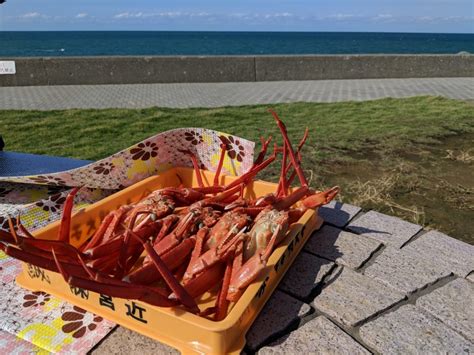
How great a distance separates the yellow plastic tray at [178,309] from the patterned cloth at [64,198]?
0.20 ft

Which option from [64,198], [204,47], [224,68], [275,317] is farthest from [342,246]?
[204,47]

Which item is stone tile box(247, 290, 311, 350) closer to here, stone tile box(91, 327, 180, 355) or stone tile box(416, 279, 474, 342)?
stone tile box(91, 327, 180, 355)

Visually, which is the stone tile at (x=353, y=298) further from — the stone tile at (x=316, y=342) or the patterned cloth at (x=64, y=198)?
the patterned cloth at (x=64, y=198)

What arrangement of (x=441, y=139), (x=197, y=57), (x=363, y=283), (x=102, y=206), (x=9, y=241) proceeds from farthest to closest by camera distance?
(x=197, y=57) → (x=441, y=139) → (x=102, y=206) → (x=363, y=283) → (x=9, y=241)

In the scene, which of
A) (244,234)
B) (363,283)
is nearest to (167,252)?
(244,234)

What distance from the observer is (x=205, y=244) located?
168cm

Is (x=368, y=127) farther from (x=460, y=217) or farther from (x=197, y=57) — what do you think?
(x=197, y=57)

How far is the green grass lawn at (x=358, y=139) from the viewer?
174 inches

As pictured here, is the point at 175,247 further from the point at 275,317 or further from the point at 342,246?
the point at 342,246

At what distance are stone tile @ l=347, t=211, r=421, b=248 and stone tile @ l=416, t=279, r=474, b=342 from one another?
39cm

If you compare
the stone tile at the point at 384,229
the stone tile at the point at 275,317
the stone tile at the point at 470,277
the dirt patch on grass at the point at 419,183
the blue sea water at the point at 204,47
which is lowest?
the dirt patch on grass at the point at 419,183

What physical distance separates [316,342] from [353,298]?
13.2 inches

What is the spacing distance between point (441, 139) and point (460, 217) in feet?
9.85

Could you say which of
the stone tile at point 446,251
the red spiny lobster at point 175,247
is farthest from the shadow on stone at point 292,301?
the stone tile at point 446,251
